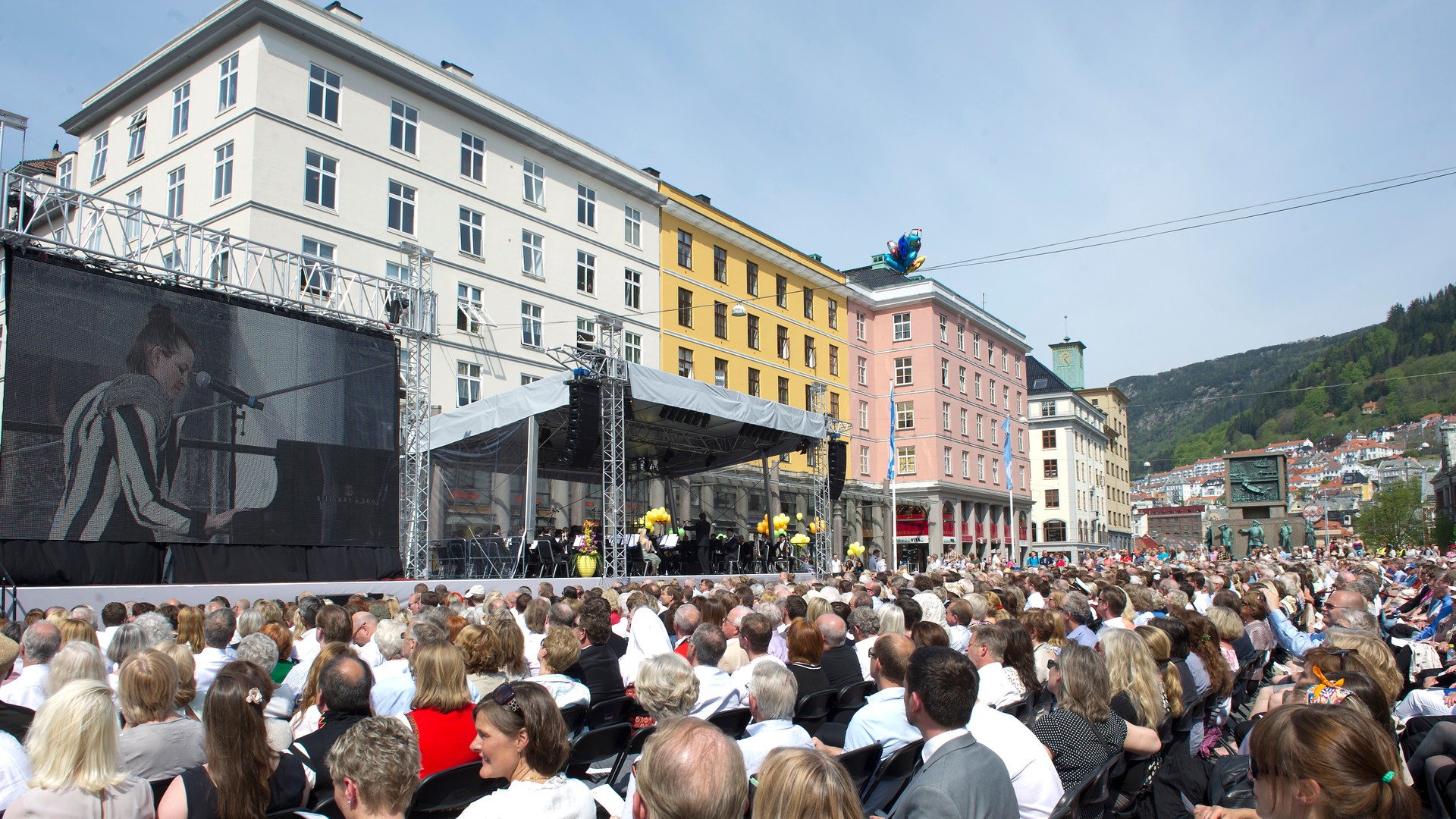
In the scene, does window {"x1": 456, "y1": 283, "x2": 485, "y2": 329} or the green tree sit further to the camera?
the green tree

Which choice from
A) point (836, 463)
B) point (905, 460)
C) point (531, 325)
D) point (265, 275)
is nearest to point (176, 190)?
point (265, 275)

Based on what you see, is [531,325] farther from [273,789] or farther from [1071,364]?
[1071,364]

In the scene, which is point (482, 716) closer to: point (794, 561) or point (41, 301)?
point (41, 301)

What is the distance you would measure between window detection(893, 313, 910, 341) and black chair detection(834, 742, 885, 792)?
148ft

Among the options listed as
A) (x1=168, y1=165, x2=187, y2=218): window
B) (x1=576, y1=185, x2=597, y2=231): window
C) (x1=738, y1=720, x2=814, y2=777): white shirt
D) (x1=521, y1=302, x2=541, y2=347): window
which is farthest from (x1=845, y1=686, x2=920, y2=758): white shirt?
(x1=576, y1=185, x2=597, y2=231): window

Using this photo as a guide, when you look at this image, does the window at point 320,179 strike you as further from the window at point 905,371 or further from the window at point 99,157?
the window at point 905,371

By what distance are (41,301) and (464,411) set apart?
8.79 meters

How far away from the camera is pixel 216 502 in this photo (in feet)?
50.2

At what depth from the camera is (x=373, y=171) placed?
2519 cm

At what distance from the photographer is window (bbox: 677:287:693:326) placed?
35.5 m

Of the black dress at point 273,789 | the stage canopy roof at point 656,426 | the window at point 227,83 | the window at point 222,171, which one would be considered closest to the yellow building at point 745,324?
the stage canopy roof at point 656,426

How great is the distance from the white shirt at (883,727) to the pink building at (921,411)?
39.1 m

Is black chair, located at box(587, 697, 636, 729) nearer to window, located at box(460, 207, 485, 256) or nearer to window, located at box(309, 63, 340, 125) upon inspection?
window, located at box(309, 63, 340, 125)

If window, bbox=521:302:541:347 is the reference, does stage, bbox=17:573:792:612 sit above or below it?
below
